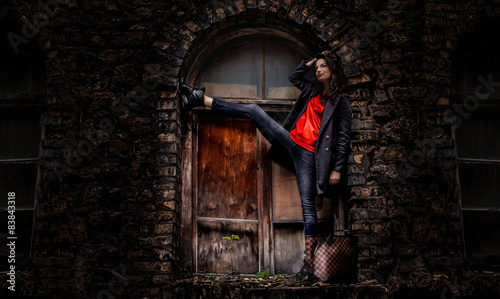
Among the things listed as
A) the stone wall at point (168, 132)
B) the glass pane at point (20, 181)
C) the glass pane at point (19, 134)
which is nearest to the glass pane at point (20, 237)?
the glass pane at point (20, 181)

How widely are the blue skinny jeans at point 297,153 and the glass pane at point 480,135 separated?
1.53m

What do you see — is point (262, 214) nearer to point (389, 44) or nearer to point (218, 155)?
point (218, 155)

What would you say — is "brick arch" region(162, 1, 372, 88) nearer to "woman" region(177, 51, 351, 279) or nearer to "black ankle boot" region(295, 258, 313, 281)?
"woman" region(177, 51, 351, 279)

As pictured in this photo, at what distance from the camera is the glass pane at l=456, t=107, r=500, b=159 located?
399 centimetres

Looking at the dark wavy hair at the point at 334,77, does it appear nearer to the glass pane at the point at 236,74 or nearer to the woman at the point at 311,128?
the woman at the point at 311,128

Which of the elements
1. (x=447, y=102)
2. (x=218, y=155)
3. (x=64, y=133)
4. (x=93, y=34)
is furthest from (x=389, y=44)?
(x=64, y=133)

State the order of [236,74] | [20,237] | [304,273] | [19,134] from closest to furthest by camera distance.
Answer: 1. [304,273]
2. [20,237]
3. [19,134]
4. [236,74]

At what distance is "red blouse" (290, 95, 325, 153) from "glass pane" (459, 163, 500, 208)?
1467 millimetres

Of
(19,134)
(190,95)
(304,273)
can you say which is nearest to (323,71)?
(190,95)

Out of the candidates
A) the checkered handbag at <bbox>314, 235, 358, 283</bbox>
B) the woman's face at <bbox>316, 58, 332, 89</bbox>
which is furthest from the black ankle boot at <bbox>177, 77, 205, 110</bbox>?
the checkered handbag at <bbox>314, 235, 358, 283</bbox>

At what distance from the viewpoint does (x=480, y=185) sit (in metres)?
3.91

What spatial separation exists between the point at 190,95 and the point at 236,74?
2.20 feet

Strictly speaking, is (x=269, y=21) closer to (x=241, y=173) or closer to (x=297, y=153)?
(x=297, y=153)

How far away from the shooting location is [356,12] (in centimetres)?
391
